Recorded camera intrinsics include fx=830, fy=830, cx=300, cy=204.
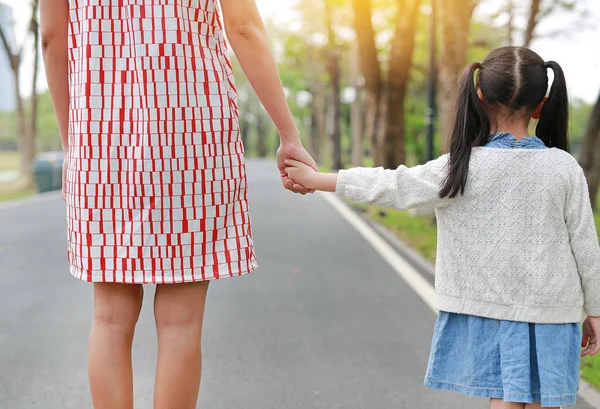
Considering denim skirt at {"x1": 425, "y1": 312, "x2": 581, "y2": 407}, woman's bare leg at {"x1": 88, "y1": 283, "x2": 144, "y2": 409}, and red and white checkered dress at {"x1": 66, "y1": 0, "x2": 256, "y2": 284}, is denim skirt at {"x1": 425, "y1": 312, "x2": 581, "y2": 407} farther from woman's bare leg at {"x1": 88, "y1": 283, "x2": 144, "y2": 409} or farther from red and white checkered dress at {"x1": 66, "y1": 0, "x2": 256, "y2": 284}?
woman's bare leg at {"x1": 88, "y1": 283, "x2": 144, "y2": 409}

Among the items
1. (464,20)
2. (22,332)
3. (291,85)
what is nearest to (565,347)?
(22,332)

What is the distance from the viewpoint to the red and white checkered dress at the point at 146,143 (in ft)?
7.16

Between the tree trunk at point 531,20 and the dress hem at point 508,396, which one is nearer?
the dress hem at point 508,396

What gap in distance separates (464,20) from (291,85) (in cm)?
4445

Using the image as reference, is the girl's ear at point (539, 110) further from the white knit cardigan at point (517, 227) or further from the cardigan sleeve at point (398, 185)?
the cardigan sleeve at point (398, 185)

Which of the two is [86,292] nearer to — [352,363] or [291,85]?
[352,363]

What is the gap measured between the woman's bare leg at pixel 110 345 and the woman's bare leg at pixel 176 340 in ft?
0.30

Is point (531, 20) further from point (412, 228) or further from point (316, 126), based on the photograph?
point (316, 126)

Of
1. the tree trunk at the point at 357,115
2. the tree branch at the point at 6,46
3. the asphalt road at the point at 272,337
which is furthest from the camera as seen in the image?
the tree trunk at the point at 357,115

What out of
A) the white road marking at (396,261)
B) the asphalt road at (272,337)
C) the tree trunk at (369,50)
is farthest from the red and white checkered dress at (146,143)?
the tree trunk at (369,50)

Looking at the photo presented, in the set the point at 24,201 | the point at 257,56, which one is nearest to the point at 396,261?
the point at 257,56

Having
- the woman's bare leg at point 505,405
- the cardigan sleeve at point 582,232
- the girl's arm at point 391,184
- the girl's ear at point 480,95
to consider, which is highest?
the girl's ear at point 480,95

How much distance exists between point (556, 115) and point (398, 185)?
544mm

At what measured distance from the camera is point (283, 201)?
1703 centimetres
